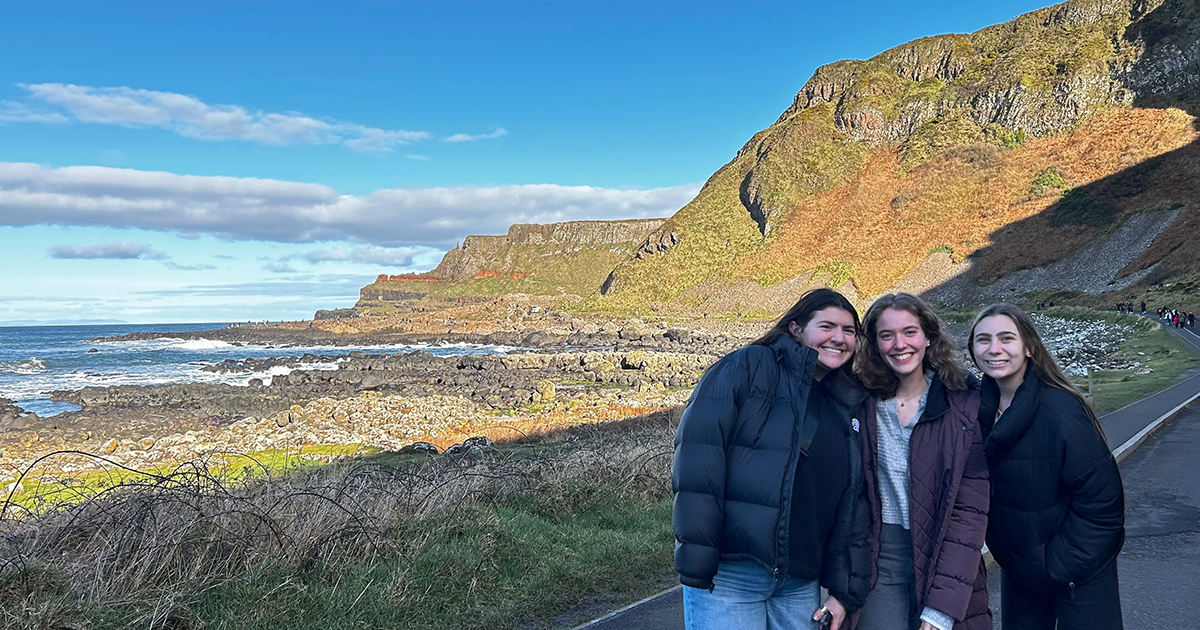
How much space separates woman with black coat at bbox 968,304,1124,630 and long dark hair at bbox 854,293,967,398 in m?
0.15

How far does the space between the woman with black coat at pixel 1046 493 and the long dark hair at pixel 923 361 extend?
0.15m

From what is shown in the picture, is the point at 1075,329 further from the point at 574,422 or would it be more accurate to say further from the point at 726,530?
the point at 726,530

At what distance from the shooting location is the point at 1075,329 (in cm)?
3669

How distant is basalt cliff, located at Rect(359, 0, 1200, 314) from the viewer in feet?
230

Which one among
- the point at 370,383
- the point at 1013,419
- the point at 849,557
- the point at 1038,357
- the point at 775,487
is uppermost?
the point at 1038,357

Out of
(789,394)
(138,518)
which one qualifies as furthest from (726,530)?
(138,518)

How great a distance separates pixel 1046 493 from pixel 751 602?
3.60 ft

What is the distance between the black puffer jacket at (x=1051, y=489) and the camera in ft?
8.08

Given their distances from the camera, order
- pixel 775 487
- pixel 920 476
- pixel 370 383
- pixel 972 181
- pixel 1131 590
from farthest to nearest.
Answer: pixel 972 181, pixel 370 383, pixel 1131 590, pixel 920 476, pixel 775 487

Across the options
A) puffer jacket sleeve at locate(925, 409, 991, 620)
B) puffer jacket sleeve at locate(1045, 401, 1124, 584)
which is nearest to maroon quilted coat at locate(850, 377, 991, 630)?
puffer jacket sleeve at locate(925, 409, 991, 620)

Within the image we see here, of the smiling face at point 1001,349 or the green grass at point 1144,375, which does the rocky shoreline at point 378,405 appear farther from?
the smiling face at point 1001,349

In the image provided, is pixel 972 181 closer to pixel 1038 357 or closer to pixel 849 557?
pixel 1038 357

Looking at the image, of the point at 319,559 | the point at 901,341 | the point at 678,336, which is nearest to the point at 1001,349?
the point at 901,341

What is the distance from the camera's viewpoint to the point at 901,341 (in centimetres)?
267
